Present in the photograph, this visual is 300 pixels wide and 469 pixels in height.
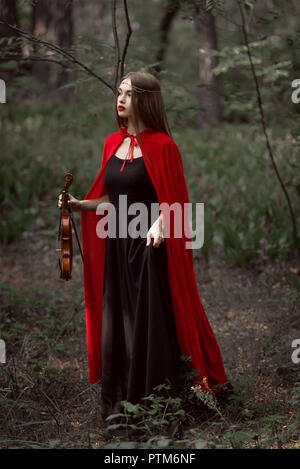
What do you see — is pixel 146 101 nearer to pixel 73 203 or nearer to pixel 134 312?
pixel 73 203

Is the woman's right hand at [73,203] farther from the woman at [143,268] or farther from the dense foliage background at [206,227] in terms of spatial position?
the dense foliage background at [206,227]

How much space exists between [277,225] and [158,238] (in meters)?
3.84

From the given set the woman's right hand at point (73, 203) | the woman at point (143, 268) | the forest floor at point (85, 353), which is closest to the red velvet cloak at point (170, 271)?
the woman at point (143, 268)

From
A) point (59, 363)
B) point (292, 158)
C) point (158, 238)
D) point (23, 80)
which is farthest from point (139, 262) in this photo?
point (292, 158)

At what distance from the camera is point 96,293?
3701mm

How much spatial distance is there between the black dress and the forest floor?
37 centimetres

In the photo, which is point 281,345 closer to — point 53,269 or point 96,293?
point 96,293

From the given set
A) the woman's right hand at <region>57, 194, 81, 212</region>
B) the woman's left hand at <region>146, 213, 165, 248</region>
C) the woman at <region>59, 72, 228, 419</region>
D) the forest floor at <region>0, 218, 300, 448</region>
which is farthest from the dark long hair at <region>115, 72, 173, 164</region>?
the forest floor at <region>0, 218, 300, 448</region>

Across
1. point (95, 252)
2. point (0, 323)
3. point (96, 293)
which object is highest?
point (95, 252)

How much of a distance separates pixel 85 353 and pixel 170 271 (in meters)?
1.92

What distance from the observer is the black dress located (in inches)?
129

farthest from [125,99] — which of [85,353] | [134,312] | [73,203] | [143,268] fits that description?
[85,353]

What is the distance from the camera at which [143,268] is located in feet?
10.9

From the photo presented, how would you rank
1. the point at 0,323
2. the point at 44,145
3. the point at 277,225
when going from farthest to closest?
the point at 44,145, the point at 277,225, the point at 0,323
